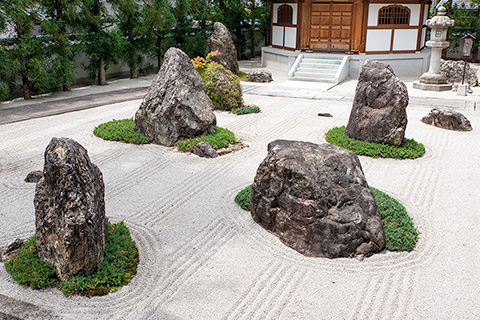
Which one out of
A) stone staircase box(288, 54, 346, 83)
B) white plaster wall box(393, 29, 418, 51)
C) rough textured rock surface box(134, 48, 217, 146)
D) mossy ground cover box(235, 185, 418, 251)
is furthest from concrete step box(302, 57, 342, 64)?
mossy ground cover box(235, 185, 418, 251)

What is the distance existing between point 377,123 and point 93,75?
1160cm

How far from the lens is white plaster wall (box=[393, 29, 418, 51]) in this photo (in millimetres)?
20125

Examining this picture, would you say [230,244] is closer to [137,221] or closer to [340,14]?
[137,221]

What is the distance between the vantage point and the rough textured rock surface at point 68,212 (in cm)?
495

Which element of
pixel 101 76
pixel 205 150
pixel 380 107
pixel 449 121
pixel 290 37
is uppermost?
pixel 290 37

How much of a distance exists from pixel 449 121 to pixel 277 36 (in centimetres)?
1242

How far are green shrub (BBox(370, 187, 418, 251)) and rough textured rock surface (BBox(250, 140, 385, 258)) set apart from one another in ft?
0.64

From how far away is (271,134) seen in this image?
11.4 metres

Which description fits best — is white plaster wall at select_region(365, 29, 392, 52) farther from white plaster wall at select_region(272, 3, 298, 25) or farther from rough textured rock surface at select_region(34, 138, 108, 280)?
rough textured rock surface at select_region(34, 138, 108, 280)

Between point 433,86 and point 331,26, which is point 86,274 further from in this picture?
point 331,26

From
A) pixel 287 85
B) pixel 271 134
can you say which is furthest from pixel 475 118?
pixel 287 85

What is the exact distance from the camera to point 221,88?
13.3 m

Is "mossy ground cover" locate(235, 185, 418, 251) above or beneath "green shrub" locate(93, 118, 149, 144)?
beneath

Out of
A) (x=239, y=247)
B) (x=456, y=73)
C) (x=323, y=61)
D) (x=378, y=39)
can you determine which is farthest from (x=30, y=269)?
(x=378, y=39)
